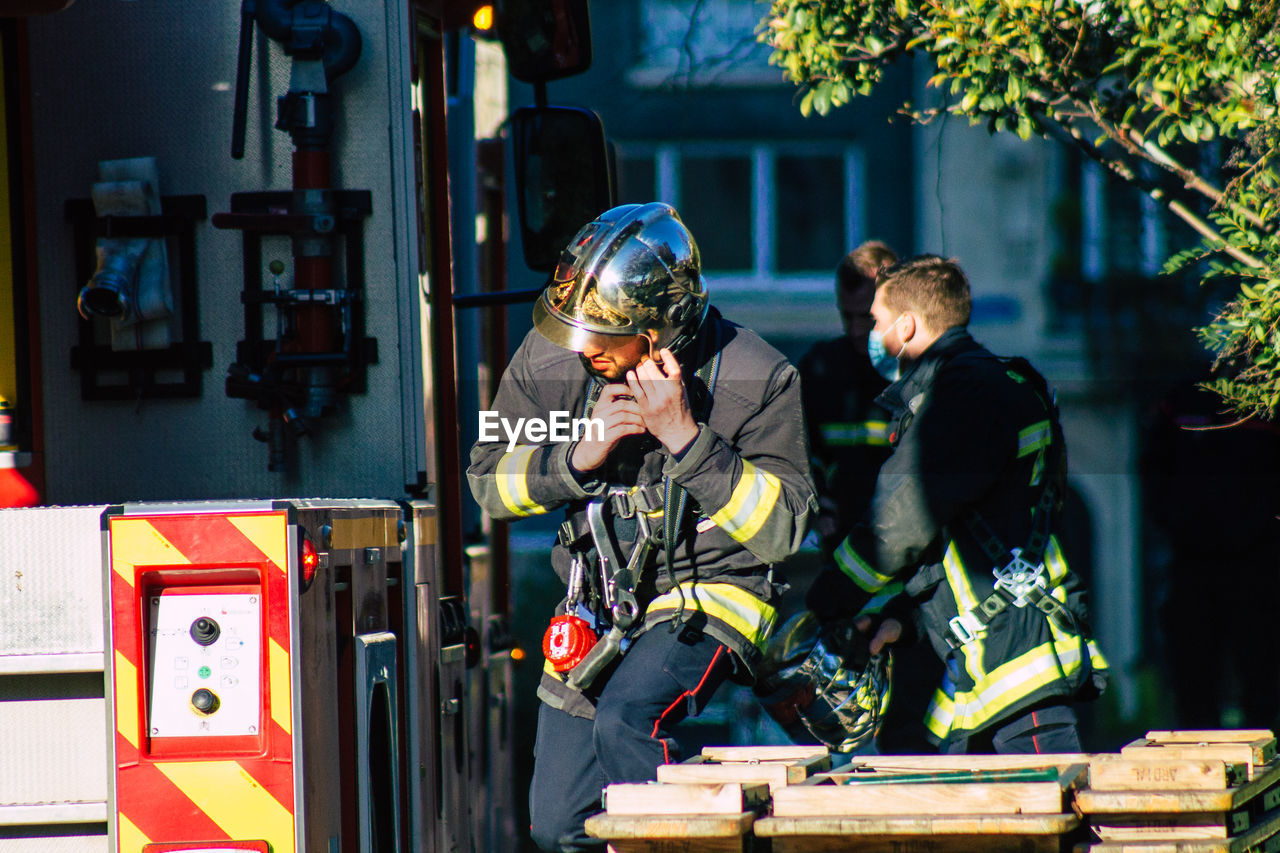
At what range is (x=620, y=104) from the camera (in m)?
11.3

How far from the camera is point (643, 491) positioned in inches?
140

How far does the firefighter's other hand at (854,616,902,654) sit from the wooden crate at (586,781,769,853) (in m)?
1.25

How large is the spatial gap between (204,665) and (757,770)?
1.02 m

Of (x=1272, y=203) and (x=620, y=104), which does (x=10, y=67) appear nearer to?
(x=1272, y=203)

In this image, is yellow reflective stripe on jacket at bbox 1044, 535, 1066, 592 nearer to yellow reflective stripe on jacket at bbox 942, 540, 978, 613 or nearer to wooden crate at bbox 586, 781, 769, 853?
yellow reflective stripe on jacket at bbox 942, 540, 978, 613

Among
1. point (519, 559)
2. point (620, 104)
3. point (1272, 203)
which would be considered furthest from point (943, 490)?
point (620, 104)

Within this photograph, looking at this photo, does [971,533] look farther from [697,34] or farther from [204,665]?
[697,34]

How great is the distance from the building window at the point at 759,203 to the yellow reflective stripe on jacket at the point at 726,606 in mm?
8757

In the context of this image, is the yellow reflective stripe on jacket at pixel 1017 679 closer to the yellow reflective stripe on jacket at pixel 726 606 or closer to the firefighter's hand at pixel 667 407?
the yellow reflective stripe on jacket at pixel 726 606

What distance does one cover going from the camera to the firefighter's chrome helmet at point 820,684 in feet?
Result: 12.3

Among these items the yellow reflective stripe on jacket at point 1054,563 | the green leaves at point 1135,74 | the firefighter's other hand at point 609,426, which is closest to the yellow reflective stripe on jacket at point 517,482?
the firefighter's other hand at point 609,426

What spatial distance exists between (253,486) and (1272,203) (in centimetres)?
245

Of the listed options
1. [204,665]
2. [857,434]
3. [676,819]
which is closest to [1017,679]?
[857,434]

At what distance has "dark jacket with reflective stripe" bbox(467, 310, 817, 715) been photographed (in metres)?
3.42
